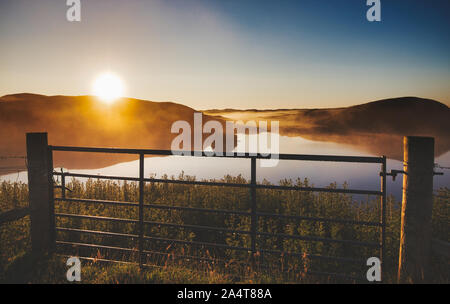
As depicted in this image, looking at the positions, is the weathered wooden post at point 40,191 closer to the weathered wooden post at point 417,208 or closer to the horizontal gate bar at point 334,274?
the horizontal gate bar at point 334,274

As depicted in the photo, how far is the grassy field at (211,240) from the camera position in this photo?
4.78 m

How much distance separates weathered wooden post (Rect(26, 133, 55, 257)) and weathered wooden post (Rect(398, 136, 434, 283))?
17.6ft

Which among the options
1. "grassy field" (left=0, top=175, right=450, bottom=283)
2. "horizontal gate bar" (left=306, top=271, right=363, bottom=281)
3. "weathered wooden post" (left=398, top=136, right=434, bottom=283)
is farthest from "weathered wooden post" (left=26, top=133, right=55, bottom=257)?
"weathered wooden post" (left=398, top=136, right=434, bottom=283)

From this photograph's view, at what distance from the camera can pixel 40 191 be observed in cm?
562

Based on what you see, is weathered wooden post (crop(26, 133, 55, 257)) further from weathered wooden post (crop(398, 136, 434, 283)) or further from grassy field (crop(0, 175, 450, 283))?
weathered wooden post (crop(398, 136, 434, 283))

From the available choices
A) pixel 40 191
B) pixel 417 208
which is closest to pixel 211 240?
pixel 40 191

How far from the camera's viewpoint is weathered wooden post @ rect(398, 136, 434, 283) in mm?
4090

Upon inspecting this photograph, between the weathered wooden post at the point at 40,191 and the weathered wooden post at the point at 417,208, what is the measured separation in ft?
17.6

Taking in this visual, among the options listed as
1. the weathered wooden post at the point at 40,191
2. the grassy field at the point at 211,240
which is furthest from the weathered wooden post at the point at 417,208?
the weathered wooden post at the point at 40,191

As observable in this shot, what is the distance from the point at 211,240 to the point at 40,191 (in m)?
4.03

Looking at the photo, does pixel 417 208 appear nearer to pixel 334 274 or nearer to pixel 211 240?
pixel 334 274

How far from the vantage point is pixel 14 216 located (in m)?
5.21
